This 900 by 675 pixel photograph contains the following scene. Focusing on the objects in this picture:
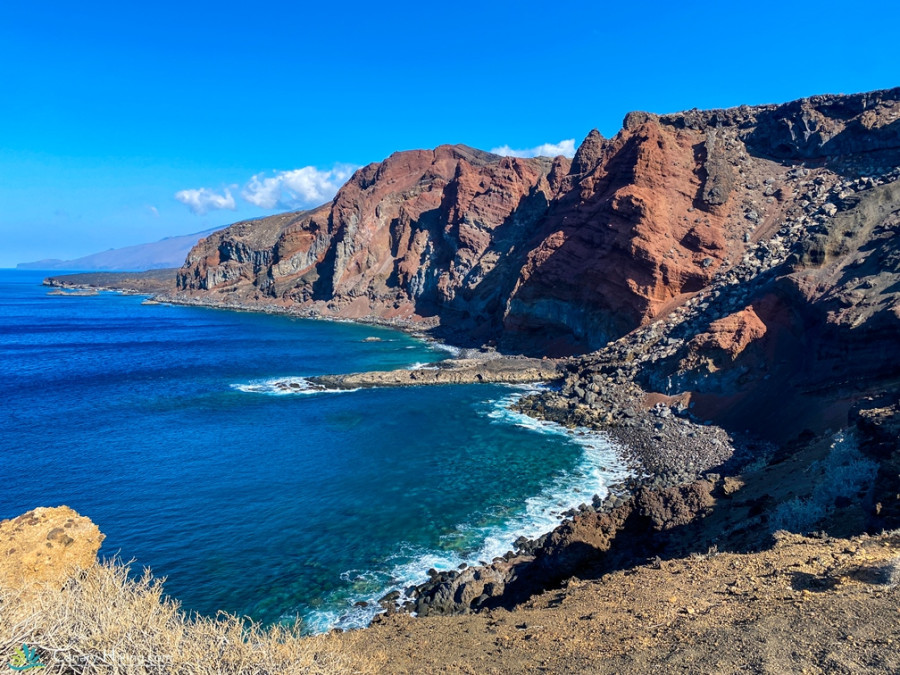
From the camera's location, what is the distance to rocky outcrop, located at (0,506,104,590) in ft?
35.9

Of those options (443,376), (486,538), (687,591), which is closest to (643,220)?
(443,376)

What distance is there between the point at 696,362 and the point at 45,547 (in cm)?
3598

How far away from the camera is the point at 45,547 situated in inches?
444

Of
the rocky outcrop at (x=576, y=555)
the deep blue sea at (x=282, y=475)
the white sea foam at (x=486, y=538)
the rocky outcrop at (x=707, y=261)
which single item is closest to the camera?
the rocky outcrop at (x=576, y=555)

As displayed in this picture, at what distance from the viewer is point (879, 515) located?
44.8ft

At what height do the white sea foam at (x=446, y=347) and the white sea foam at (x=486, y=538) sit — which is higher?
the white sea foam at (x=446, y=347)

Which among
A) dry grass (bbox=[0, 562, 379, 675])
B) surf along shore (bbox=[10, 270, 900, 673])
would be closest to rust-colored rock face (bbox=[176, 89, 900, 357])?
surf along shore (bbox=[10, 270, 900, 673])

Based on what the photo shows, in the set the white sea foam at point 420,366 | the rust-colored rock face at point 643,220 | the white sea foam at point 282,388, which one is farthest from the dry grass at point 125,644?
the white sea foam at point 420,366

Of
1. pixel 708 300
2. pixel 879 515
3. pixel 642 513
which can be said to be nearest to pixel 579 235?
pixel 708 300

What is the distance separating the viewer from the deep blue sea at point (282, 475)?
65.3 ft

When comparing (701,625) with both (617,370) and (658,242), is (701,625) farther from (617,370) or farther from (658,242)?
(658,242)

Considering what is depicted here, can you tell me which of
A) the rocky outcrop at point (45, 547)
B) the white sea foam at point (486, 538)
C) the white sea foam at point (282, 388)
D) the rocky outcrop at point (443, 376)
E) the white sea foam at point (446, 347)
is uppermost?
the rocky outcrop at point (45, 547)

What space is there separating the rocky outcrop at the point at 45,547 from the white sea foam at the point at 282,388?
3482 centimetres

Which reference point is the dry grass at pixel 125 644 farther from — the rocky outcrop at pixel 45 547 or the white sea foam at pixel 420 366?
the white sea foam at pixel 420 366
